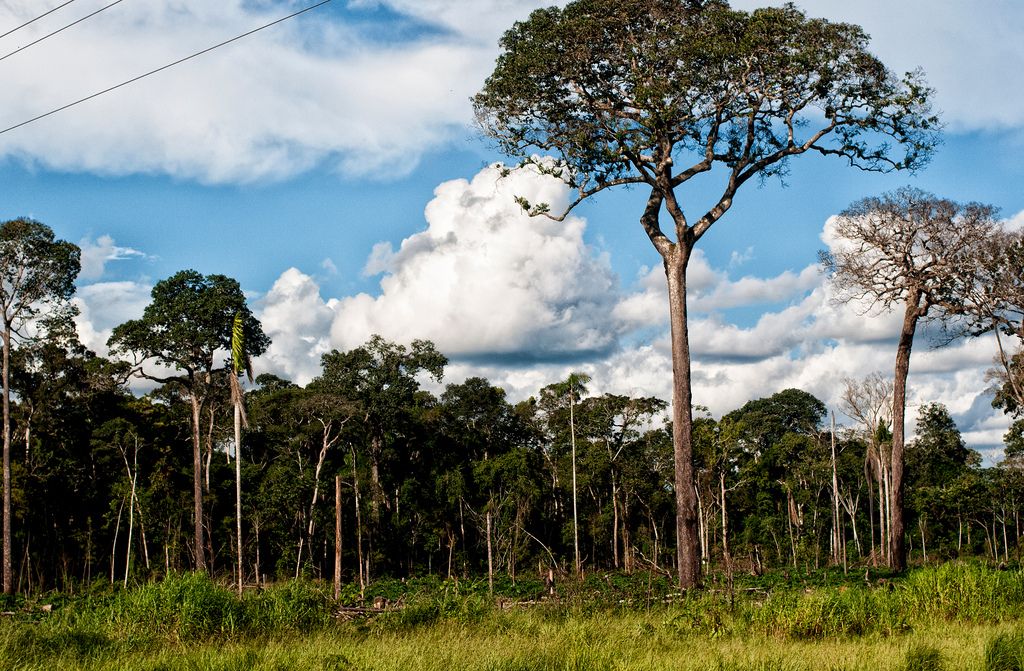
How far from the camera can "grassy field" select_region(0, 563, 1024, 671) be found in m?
8.32

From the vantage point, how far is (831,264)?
69.7 feet

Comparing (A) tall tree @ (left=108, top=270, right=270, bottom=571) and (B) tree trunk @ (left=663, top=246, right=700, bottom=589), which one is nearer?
(B) tree trunk @ (left=663, top=246, right=700, bottom=589)

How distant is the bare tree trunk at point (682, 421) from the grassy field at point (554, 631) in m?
1.68

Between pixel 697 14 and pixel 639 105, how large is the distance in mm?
2134

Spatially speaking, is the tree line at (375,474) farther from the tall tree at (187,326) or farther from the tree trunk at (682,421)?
the tree trunk at (682,421)

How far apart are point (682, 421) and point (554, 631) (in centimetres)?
582

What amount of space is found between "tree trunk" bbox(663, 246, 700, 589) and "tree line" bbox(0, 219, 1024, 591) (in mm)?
13602

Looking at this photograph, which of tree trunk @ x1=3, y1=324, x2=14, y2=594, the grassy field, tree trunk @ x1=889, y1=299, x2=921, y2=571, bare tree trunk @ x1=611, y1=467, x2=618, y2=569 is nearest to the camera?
the grassy field

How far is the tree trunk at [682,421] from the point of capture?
14594 millimetres

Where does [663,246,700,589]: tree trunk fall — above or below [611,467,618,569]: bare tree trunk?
above

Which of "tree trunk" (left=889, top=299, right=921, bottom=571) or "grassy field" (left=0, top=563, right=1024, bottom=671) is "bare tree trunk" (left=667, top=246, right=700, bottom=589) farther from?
"tree trunk" (left=889, top=299, right=921, bottom=571)

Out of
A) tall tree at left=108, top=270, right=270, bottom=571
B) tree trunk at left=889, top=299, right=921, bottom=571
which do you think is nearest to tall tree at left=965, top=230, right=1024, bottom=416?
tree trunk at left=889, top=299, right=921, bottom=571

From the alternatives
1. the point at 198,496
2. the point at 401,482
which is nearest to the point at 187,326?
the point at 198,496

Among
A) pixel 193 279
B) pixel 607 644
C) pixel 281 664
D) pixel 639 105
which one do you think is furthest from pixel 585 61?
pixel 193 279
